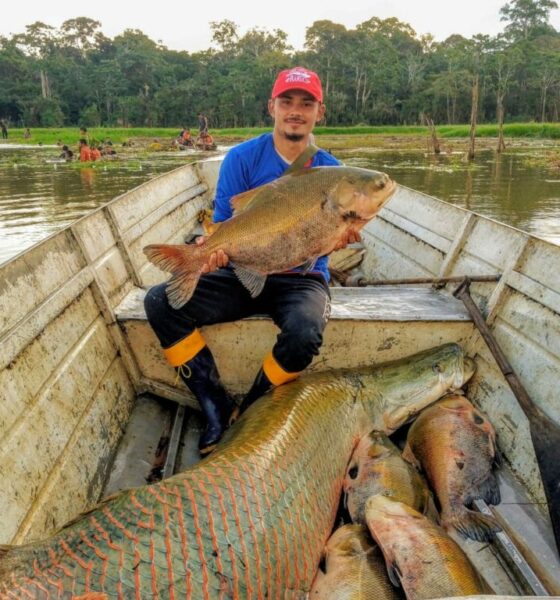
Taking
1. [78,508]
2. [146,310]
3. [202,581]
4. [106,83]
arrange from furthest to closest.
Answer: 1. [106,83]
2. [146,310]
3. [78,508]
4. [202,581]

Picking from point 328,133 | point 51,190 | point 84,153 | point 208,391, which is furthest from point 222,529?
point 328,133

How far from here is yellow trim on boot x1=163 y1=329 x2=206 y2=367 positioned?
3014 mm

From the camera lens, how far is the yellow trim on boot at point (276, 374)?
2.89m

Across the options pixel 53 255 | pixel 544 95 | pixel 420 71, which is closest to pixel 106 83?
pixel 420 71

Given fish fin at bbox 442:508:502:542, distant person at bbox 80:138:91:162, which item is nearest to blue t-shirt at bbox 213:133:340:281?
fish fin at bbox 442:508:502:542

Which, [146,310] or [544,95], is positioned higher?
[544,95]

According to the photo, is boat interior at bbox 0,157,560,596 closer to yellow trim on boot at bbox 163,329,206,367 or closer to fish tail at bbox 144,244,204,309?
yellow trim on boot at bbox 163,329,206,367

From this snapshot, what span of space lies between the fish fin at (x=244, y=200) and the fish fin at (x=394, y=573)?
1945 millimetres

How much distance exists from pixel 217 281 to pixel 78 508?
146 centimetres

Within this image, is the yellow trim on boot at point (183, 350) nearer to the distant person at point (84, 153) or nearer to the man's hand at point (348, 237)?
the man's hand at point (348, 237)

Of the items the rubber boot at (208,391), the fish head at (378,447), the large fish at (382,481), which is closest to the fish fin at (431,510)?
the large fish at (382,481)

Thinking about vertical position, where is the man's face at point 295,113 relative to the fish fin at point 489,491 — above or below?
above

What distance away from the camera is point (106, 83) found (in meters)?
66.2

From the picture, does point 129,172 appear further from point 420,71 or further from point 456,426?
point 420,71
